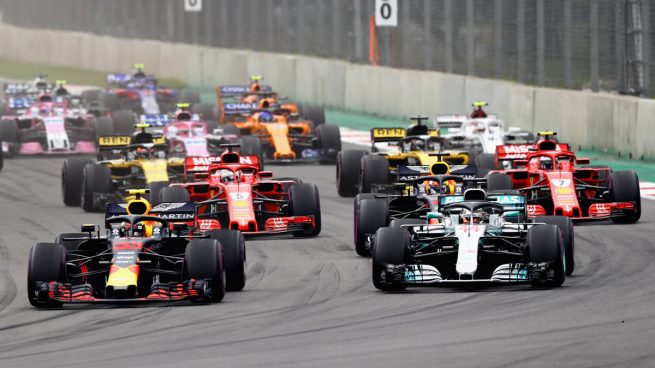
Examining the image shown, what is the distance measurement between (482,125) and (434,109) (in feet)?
39.2

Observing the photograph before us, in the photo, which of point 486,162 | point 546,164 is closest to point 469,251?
point 546,164

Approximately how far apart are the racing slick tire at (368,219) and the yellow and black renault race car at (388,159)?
5.00m

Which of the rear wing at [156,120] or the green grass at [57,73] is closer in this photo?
the rear wing at [156,120]

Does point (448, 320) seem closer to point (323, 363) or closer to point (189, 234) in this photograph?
point (323, 363)

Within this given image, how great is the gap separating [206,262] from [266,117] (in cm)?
1901

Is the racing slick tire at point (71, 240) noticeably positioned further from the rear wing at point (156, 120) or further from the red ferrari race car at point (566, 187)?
the rear wing at point (156, 120)

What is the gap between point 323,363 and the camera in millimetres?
13539

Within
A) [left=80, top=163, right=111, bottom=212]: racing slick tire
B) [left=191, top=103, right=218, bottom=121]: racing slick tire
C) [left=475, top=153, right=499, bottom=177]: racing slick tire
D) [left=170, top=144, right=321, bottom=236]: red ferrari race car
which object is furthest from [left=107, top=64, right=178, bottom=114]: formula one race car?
[left=170, top=144, right=321, bottom=236]: red ferrari race car

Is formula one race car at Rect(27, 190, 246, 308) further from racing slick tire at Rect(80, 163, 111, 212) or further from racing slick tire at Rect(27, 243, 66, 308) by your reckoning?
racing slick tire at Rect(80, 163, 111, 212)

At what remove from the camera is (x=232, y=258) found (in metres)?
17.9

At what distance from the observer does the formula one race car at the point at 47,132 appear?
35.8 m

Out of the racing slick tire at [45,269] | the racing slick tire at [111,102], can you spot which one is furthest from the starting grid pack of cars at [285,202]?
the racing slick tire at [111,102]

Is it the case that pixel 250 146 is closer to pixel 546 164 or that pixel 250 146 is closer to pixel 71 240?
pixel 546 164

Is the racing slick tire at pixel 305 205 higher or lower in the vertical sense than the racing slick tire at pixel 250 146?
lower
